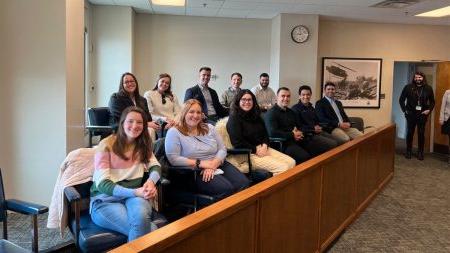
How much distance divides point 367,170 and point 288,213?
7.62 feet

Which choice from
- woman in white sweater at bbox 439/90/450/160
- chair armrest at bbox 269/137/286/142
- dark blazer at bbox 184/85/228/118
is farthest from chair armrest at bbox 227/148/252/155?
woman in white sweater at bbox 439/90/450/160

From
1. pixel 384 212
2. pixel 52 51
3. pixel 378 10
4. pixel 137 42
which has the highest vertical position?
pixel 378 10

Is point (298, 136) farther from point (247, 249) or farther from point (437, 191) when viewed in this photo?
point (247, 249)

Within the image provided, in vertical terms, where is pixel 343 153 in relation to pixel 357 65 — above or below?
below

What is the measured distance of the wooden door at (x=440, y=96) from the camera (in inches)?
324

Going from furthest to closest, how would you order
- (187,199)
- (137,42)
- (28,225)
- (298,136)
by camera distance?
(137,42)
(298,136)
(28,225)
(187,199)

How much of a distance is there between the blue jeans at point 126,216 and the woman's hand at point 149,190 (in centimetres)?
4

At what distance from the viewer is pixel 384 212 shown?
444cm

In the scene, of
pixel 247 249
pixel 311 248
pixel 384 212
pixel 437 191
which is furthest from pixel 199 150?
pixel 437 191

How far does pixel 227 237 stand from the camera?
5.95 ft

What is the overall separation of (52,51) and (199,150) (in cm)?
173

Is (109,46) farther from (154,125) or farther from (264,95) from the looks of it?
(154,125)

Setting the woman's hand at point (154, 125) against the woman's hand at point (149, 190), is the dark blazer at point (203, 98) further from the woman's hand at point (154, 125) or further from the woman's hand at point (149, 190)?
the woman's hand at point (149, 190)

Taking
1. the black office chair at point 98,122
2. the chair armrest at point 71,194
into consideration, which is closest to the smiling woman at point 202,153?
the chair armrest at point 71,194
